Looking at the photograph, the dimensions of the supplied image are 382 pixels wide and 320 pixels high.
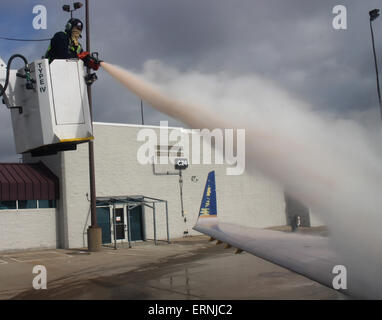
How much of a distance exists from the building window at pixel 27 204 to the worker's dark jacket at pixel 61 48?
20.2m

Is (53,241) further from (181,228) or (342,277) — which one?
(342,277)

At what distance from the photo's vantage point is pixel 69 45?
21.1 ft

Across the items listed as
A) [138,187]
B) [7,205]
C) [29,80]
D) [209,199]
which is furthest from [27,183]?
[29,80]

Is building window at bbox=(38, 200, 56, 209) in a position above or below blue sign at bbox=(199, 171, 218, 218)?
below

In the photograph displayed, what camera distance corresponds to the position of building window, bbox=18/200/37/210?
24.6 metres

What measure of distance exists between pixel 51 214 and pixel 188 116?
1907 cm

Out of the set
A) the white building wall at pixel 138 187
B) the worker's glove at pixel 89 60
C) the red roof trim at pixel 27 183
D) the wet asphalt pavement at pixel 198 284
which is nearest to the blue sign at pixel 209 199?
the wet asphalt pavement at pixel 198 284

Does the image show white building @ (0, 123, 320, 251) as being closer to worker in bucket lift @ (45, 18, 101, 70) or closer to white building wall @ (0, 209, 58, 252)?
white building wall @ (0, 209, 58, 252)

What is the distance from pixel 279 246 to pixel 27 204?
1990cm

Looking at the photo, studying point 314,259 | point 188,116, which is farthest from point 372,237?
point 188,116

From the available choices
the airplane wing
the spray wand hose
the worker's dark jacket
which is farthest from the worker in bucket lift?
the airplane wing

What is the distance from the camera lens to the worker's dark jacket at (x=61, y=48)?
633 centimetres

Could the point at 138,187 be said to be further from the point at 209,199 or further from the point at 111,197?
the point at 209,199

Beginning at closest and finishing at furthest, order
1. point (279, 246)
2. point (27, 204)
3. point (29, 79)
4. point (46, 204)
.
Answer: point (29, 79) → point (279, 246) → point (27, 204) → point (46, 204)
